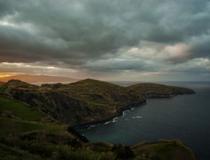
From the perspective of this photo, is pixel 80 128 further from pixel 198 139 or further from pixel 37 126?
pixel 37 126

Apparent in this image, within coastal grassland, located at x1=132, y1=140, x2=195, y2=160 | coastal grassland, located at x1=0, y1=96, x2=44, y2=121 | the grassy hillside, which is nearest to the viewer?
the grassy hillside

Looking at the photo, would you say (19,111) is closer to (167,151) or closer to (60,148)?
(167,151)

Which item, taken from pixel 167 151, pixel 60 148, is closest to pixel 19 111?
pixel 167 151

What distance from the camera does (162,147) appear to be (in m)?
61.2

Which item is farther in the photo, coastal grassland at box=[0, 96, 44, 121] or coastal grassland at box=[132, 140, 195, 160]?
coastal grassland at box=[0, 96, 44, 121]

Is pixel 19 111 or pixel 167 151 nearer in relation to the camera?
pixel 167 151

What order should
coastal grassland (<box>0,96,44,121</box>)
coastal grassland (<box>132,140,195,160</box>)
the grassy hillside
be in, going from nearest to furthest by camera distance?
the grassy hillside → coastal grassland (<box>132,140,195,160</box>) → coastal grassland (<box>0,96,44,121</box>)

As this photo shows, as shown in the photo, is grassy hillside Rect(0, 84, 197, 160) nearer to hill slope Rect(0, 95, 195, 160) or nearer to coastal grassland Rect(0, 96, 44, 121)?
hill slope Rect(0, 95, 195, 160)

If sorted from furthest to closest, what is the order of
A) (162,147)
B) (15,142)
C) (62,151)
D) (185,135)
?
1. (185,135)
2. (162,147)
3. (15,142)
4. (62,151)

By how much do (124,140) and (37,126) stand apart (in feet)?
258

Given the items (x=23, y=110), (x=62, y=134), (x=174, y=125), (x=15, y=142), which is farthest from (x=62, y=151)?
(x=174, y=125)

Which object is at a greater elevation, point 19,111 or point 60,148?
point 60,148

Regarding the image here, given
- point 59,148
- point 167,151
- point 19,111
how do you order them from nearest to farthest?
point 59,148, point 167,151, point 19,111

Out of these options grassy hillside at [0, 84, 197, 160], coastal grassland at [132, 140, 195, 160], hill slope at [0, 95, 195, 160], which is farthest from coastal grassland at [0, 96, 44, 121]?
coastal grassland at [132, 140, 195, 160]
